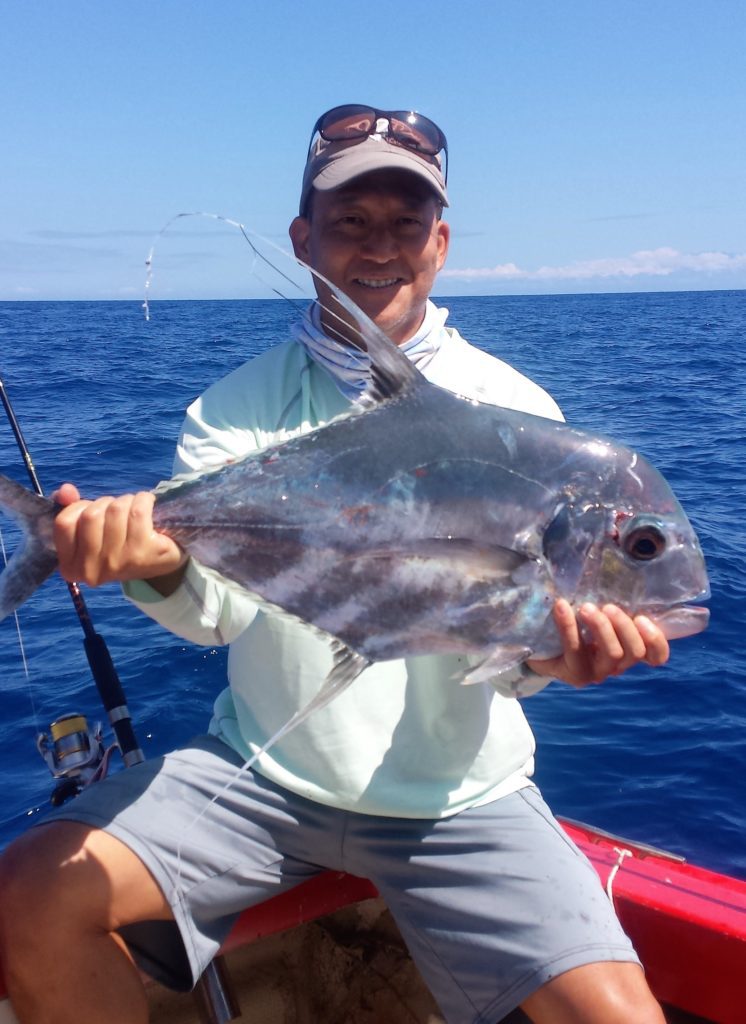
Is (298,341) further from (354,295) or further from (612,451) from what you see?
(612,451)

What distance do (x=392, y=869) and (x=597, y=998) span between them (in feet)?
2.28

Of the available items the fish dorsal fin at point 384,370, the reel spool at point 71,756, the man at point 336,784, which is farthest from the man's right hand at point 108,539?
the reel spool at point 71,756

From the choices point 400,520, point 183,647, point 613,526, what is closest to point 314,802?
point 400,520

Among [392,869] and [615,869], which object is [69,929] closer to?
[392,869]

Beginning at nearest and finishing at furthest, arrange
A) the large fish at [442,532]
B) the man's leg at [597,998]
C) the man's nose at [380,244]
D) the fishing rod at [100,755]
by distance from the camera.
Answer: the man's leg at [597,998] → the large fish at [442,532] → the fishing rod at [100,755] → the man's nose at [380,244]

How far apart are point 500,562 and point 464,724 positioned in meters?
0.72

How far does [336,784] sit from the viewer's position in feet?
8.54

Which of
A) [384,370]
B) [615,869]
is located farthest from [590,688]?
[384,370]

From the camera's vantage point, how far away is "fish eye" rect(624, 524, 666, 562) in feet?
7.23

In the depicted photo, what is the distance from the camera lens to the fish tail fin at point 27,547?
86.7 inches

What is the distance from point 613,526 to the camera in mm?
2207

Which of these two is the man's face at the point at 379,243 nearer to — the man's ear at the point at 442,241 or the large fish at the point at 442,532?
the man's ear at the point at 442,241

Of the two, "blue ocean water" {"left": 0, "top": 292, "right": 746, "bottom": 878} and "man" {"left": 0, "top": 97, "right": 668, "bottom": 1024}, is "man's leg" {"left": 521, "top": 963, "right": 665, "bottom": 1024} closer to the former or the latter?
"man" {"left": 0, "top": 97, "right": 668, "bottom": 1024}

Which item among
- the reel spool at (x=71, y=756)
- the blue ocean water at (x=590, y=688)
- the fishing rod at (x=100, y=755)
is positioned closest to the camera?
the fishing rod at (x=100, y=755)
